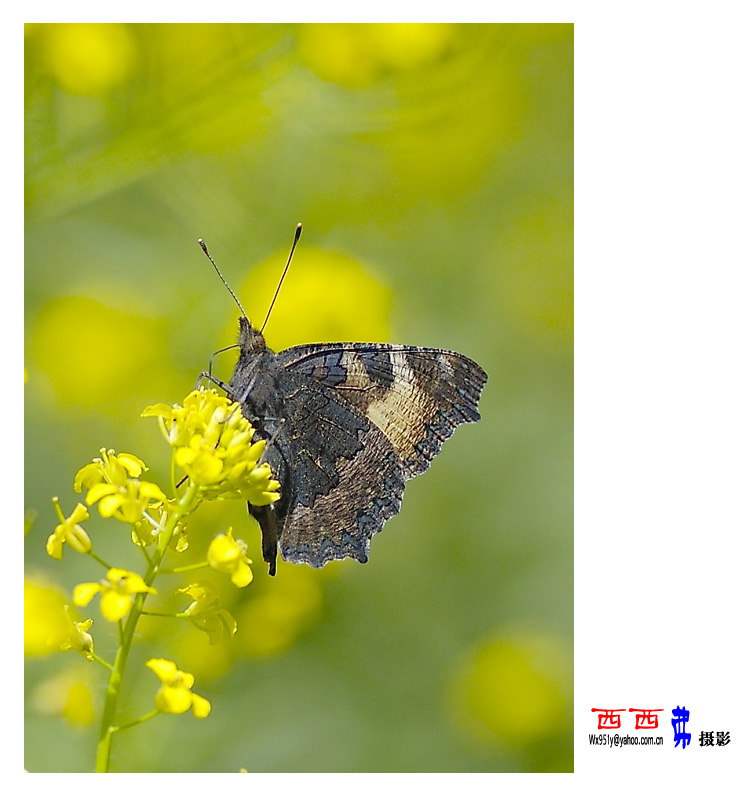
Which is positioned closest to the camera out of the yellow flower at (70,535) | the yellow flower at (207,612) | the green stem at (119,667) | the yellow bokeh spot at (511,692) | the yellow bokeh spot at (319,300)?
the green stem at (119,667)

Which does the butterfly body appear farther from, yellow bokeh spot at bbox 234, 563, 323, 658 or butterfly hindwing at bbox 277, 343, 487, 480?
yellow bokeh spot at bbox 234, 563, 323, 658

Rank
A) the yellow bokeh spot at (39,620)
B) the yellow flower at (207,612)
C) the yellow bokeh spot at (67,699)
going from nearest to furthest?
the yellow flower at (207,612) → the yellow bokeh spot at (39,620) → the yellow bokeh spot at (67,699)

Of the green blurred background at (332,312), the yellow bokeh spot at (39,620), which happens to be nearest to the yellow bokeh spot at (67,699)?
the green blurred background at (332,312)

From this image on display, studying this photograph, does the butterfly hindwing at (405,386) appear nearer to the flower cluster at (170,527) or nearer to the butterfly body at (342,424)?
the butterfly body at (342,424)

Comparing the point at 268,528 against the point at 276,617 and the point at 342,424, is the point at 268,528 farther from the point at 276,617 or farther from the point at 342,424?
the point at 276,617

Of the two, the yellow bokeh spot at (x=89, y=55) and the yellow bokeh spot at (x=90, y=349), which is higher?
the yellow bokeh spot at (x=89, y=55)

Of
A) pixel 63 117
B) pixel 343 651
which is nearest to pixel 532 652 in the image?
pixel 343 651

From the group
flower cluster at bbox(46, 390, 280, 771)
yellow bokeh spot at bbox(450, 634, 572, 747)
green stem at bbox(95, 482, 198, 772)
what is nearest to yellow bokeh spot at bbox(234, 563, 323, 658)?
yellow bokeh spot at bbox(450, 634, 572, 747)
